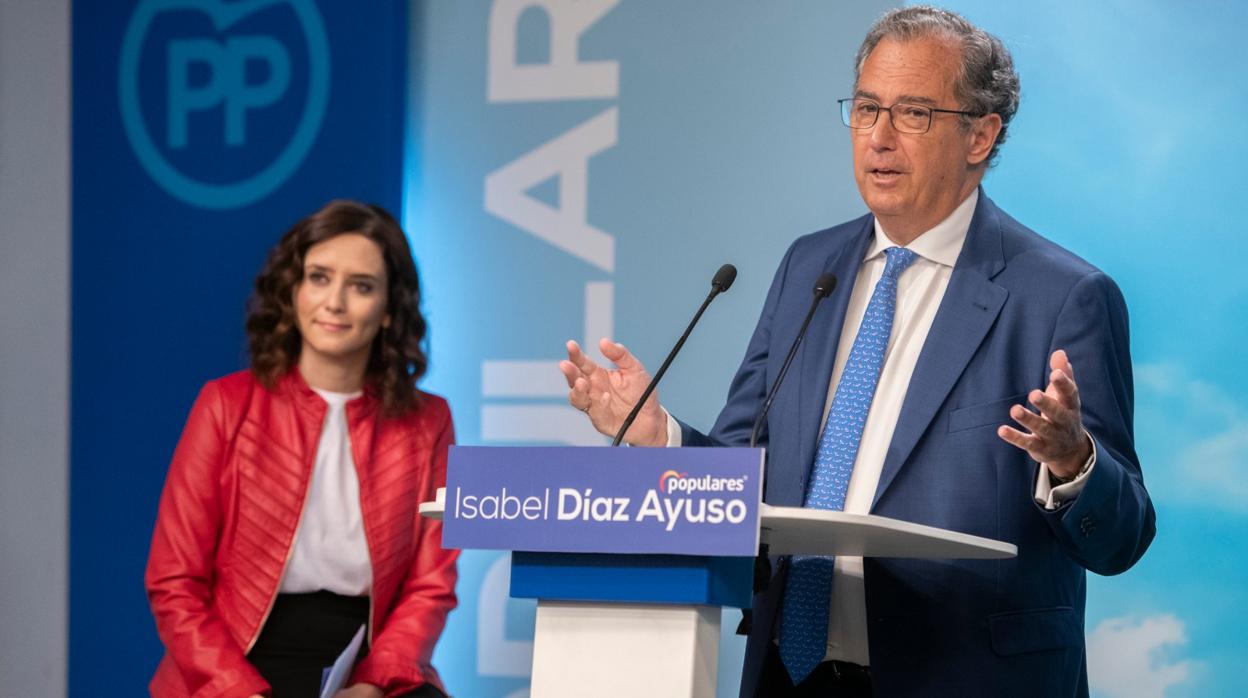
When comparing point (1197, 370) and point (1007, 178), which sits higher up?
point (1007, 178)

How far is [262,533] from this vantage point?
11.3 ft

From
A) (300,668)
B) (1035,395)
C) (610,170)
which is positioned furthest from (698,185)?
(1035,395)

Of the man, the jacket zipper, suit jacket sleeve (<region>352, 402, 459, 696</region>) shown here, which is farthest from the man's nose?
the jacket zipper

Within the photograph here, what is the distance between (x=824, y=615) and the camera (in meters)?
2.18

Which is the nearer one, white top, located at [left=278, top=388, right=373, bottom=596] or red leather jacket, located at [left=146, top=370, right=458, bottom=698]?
red leather jacket, located at [left=146, top=370, right=458, bottom=698]

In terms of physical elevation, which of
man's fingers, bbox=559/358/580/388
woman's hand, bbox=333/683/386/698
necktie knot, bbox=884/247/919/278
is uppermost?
necktie knot, bbox=884/247/919/278

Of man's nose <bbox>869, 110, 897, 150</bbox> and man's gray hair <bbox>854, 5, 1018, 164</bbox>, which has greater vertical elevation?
man's gray hair <bbox>854, 5, 1018, 164</bbox>

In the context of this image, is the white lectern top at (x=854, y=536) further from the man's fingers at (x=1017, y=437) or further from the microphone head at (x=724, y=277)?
the microphone head at (x=724, y=277)

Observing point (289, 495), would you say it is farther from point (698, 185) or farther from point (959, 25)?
point (959, 25)

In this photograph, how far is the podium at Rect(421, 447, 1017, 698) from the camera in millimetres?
1707

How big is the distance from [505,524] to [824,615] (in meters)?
0.69

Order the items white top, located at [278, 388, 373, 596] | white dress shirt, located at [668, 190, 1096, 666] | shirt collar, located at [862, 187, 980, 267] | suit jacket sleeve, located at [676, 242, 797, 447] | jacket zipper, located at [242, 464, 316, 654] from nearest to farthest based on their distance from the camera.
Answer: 1. white dress shirt, located at [668, 190, 1096, 666]
2. shirt collar, located at [862, 187, 980, 267]
3. suit jacket sleeve, located at [676, 242, 797, 447]
4. jacket zipper, located at [242, 464, 316, 654]
5. white top, located at [278, 388, 373, 596]

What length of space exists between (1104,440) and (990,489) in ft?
0.65

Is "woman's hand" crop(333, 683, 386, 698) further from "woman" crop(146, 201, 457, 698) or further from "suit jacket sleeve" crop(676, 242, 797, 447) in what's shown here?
"suit jacket sleeve" crop(676, 242, 797, 447)
